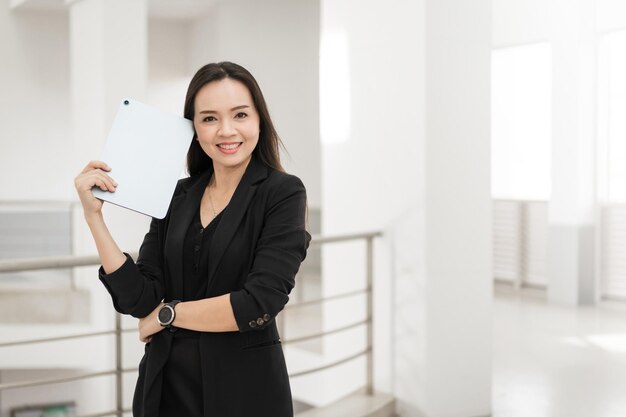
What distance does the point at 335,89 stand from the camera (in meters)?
3.88

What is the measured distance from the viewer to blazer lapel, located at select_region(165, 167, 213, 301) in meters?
1.34

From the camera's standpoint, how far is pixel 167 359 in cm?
133

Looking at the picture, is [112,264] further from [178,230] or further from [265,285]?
[265,285]

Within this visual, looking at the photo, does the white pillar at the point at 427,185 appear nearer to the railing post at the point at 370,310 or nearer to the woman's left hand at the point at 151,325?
the railing post at the point at 370,310

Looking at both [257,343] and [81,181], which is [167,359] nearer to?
[257,343]

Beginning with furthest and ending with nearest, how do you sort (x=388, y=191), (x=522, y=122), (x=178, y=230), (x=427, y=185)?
(x=522, y=122) < (x=388, y=191) < (x=427, y=185) < (x=178, y=230)

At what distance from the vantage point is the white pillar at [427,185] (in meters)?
3.43

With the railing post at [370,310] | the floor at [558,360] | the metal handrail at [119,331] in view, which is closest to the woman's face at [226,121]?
the metal handrail at [119,331]

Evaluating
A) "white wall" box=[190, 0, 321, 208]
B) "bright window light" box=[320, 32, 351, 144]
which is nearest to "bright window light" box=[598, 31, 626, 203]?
"white wall" box=[190, 0, 321, 208]

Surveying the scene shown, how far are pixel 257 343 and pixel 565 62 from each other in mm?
6111

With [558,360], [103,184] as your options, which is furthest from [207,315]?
[558,360]

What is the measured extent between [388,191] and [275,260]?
7.70ft

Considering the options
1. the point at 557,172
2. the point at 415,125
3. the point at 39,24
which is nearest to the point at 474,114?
the point at 415,125

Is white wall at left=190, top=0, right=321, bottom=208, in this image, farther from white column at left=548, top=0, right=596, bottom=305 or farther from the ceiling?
white column at left=548, top=0, right=596, bottom=305
